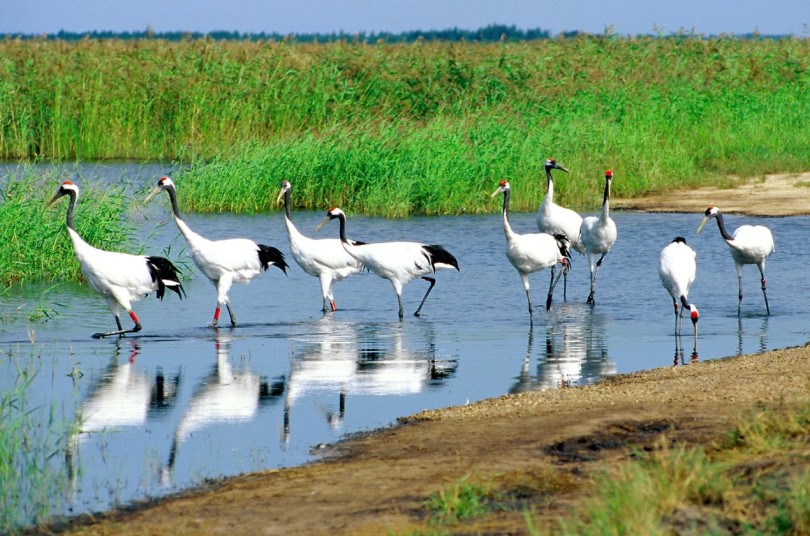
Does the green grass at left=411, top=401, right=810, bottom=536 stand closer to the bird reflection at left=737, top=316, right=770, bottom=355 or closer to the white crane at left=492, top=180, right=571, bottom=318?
the bird reflection at left=737, top=316, right=770, bottom=355

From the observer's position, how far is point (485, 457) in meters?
6.47

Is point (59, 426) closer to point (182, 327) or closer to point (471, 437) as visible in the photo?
point (471, 437)

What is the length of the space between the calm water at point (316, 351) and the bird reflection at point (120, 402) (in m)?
0.02

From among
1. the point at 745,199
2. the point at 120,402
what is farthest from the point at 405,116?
the point at 120,402

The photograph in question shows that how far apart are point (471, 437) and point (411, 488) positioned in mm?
1146

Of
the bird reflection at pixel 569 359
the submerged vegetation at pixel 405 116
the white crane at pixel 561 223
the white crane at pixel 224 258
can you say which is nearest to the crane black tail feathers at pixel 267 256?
the white crane at pixel 224 258

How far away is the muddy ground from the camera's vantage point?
5.54 meters

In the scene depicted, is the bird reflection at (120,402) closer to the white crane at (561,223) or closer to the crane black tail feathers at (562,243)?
the crane black tail feathers at (562,243)

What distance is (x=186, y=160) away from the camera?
26266mm

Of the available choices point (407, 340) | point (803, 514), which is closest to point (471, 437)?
point (803, 514)

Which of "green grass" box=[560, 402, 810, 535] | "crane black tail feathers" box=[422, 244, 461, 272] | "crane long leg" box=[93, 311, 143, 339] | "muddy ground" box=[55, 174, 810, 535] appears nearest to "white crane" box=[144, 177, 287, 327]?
"crane long leg" box=[93, 311, 143, 339]

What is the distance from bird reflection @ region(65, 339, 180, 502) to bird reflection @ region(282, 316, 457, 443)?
899mm

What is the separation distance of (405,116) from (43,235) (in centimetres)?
1300

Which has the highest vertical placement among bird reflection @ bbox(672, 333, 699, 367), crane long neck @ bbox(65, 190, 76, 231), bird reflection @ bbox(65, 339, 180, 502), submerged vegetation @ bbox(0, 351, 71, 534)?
crane long neck @ bbox(65, 190, 76, 231)
